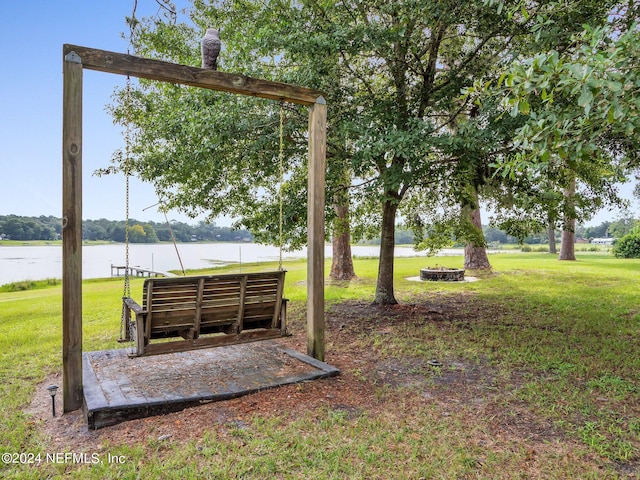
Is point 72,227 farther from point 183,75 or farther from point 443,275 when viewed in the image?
point 443,275

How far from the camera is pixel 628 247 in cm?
1744

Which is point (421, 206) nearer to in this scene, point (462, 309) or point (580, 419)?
point (462, 309)

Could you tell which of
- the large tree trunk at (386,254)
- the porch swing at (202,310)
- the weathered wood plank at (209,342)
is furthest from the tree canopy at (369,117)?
the weathered wood plank at (209,342)

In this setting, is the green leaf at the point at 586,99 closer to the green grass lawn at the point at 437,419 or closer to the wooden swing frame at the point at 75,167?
the green grass lawn at the point at 437,419

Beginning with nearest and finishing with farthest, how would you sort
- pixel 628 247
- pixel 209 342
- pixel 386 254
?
pixel 209 342 < pixel 386 254 < pixel 628 247

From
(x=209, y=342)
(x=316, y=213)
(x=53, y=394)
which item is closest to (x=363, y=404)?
(x=209, y=342)

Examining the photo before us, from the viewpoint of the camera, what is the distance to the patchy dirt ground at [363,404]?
2.90 m

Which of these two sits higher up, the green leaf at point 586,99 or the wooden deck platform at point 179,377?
the green leaf at point 586,99

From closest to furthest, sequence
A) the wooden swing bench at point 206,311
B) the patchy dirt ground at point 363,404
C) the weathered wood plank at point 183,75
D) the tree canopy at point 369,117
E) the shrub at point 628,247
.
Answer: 1. the patchy dirt ground at point 363,404
2. the weathered wood plank at point 183,75
3. the wooden swing bench at point 206,311
4. the tree canopy at point 369,117
5. the shrub at point 628,247

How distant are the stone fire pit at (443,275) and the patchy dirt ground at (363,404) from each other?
6902mm

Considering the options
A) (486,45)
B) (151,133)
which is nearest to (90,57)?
(151,133)

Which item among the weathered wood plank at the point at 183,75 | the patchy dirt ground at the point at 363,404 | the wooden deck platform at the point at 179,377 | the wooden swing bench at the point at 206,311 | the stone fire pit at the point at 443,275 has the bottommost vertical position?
the patchy dirt ground at the point at 363,404

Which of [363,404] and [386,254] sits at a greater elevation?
[386,254]

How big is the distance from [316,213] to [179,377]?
2.07m
